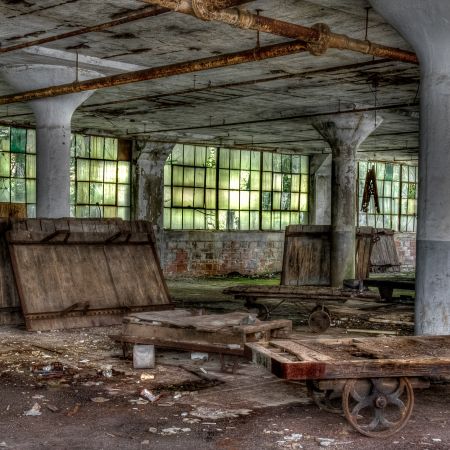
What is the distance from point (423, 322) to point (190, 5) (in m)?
3.96

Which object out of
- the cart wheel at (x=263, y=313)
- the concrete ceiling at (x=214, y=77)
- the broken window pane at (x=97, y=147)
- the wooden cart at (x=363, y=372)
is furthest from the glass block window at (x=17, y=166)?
the wooden cart at (x=363, y=372)

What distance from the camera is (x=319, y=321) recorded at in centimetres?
1055

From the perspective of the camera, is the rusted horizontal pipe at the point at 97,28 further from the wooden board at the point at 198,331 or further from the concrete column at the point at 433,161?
the wooden board at the point at 198,331

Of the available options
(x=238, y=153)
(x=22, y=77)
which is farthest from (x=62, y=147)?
(x=238, y=153)

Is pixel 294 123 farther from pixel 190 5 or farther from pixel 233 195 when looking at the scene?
pixel 190 5

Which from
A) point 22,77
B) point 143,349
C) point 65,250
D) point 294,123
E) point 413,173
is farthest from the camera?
point 413,173

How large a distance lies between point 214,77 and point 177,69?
2984 millimetres

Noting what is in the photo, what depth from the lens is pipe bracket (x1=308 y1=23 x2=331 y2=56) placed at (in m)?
7.66

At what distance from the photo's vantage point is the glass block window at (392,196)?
24188mm

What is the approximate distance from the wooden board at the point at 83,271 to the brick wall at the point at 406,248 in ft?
47.2

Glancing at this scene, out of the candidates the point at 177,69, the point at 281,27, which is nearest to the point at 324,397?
the point at 281,27

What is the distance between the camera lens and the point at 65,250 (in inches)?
423

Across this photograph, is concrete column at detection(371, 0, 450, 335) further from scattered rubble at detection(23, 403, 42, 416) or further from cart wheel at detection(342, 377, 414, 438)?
scattered rubble at detection(23, 403, 42, 416)

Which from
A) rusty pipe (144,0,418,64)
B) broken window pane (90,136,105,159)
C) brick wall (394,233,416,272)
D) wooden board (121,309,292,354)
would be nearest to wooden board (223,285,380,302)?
wooden board (121,309,292,354)
